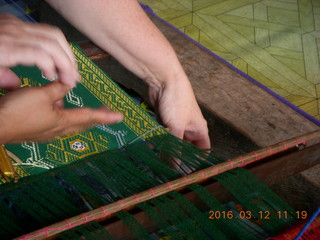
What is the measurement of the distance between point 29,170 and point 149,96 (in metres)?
0.56

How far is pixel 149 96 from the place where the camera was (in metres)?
1.54

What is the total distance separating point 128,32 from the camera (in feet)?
4.56

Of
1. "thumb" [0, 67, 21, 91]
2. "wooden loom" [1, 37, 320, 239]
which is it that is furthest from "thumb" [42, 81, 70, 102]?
"wooden loom" [1, 37, 320, 239]

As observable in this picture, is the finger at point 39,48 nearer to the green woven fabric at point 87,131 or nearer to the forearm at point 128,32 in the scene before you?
the green woven fabric at point 87,131

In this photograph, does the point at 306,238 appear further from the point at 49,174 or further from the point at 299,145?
the point at 49,174

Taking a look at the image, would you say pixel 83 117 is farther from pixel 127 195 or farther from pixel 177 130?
pixel 177 130

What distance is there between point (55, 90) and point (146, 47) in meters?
0.50

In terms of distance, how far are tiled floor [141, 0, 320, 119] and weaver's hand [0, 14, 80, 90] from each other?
2258mm

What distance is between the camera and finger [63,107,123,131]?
99cm

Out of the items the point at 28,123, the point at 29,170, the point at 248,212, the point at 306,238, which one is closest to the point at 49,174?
the point at 29,170

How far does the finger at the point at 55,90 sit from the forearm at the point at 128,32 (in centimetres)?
44

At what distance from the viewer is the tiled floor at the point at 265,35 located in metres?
3.21

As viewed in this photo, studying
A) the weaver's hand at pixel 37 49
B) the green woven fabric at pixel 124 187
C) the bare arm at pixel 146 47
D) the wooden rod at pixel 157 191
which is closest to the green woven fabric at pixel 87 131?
the green woven fabric at pixel 124 187
